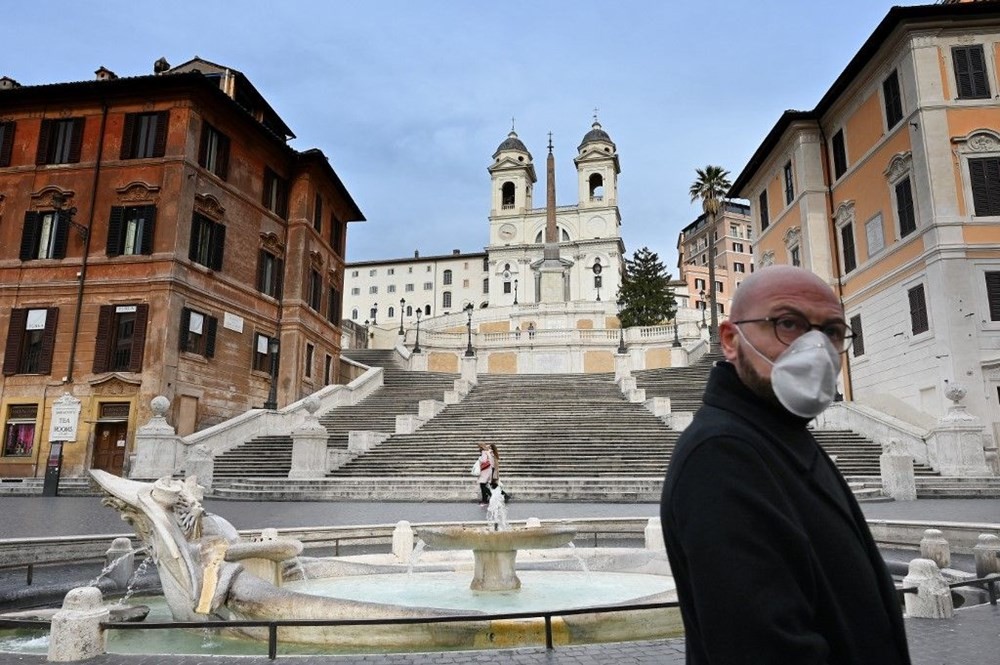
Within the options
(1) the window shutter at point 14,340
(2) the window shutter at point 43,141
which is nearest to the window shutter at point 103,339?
(1) the window shutter at point 14,340

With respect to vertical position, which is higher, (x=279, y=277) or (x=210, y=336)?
(x=279, y=277)

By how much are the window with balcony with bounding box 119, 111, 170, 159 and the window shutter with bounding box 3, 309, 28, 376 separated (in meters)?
7.32

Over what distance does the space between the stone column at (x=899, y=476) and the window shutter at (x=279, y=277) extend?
26.1 metres

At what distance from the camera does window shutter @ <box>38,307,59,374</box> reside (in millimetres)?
25391

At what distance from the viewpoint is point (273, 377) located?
28.0 metres

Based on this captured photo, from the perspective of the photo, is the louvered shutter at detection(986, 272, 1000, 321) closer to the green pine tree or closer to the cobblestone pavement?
the cobblestone pavement

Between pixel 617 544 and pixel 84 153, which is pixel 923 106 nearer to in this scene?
pixel 617 544

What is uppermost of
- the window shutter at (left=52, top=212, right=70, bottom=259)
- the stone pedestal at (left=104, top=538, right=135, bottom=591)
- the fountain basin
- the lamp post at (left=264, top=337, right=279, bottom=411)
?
the window shutter at (left=52, top=212, right=70, bottom=259)

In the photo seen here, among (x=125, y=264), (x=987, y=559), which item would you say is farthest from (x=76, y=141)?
(x=987, y=559)

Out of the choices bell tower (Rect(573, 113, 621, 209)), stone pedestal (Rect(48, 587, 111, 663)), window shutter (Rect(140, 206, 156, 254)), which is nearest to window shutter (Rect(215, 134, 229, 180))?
window shutter (Rect(140, 206, 156, 254))

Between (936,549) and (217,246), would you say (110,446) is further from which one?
(936,549)

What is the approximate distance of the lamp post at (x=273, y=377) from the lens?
2750 cm

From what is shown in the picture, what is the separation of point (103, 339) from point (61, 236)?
497 centimetres

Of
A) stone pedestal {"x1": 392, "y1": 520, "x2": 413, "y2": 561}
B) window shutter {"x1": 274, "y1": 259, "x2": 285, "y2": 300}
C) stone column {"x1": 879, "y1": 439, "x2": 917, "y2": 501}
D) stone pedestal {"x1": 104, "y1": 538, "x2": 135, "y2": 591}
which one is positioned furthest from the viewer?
window shutter {"x1": 274, "y1": 259, "x2": 285, "y2": 300}
